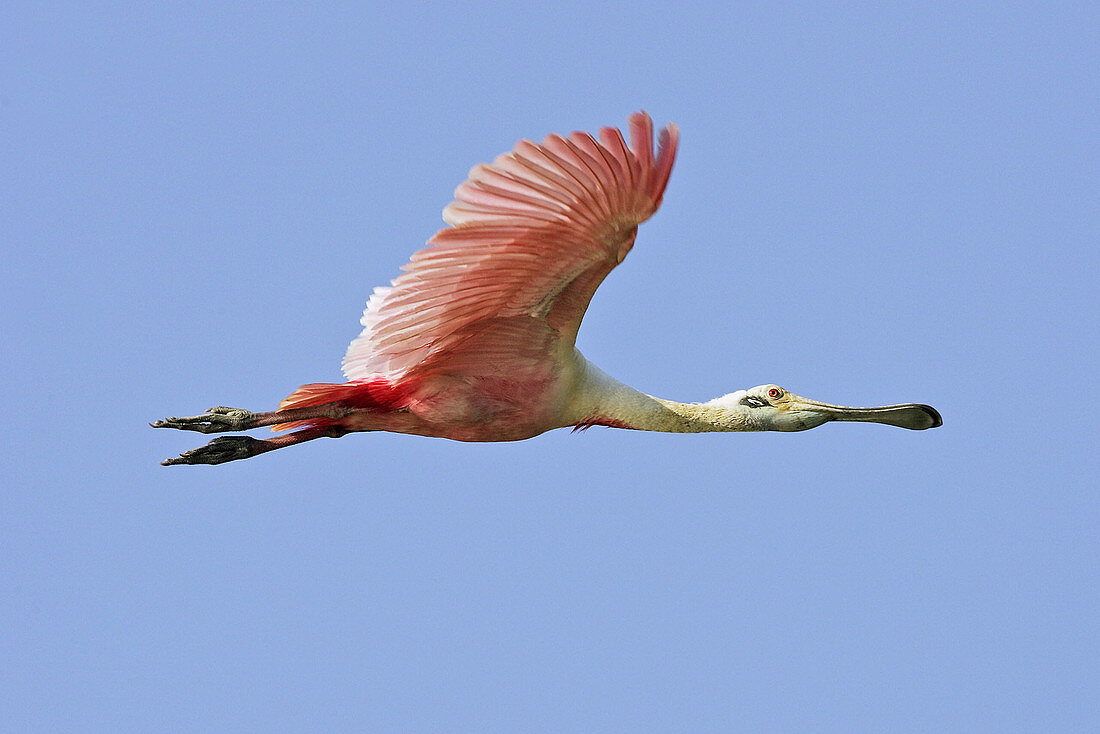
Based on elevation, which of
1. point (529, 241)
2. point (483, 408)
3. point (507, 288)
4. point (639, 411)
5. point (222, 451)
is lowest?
point (222, 451)

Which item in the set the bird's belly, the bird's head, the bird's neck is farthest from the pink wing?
the bird's head

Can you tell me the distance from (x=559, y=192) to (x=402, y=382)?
2.52 m

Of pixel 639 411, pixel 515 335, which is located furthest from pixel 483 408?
pixel 639 411

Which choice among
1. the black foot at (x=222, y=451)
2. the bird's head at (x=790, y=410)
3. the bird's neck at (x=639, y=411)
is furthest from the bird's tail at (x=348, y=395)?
the bird's head at (x=790, y=410)

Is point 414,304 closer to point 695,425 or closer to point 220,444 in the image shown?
point 220,444

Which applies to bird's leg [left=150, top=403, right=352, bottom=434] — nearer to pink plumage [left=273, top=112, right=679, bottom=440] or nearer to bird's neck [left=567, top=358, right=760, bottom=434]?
pink plumage [left=273, top=112, right=679, bottom=440]

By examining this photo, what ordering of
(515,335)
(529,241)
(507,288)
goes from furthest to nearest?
(515,335)
(507,288)
(529,241)

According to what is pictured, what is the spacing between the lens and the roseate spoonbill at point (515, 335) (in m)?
8.63

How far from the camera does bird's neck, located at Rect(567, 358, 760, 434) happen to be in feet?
37.2

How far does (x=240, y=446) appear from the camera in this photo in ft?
36.6

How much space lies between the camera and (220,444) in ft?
36.5

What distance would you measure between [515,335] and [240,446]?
2.26m

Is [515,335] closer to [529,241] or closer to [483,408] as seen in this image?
[483,408]

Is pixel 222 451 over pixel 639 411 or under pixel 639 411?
under
